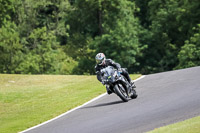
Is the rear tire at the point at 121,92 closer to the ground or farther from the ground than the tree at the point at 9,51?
farther from the ground

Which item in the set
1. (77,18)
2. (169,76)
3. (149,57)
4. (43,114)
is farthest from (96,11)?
(43,114)

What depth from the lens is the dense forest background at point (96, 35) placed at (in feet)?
180

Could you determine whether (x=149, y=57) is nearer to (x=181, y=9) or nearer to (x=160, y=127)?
(x=181, y=9)

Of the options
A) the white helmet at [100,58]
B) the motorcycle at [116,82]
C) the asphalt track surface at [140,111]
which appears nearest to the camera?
the asphalt track surface at [140,111]

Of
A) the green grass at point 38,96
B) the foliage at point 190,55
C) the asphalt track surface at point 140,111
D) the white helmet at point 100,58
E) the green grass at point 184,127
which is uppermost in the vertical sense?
the white helmet at point 100,58

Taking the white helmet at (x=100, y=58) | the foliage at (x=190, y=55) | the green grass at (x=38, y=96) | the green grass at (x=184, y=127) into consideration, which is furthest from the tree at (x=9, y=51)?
the green grass at (x=184, y=127)

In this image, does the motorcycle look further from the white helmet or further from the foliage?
the foliage

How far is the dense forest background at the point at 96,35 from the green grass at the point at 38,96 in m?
26.6

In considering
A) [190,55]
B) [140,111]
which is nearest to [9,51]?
[190,55]

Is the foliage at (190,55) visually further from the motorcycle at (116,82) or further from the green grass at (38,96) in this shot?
the motorcycle at (116,82)

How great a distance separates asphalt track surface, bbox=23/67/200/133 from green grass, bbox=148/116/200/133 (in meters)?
0.60

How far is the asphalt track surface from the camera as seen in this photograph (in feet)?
39.5

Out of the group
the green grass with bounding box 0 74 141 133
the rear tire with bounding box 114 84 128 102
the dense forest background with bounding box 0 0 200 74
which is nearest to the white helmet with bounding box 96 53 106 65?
the rear tire with bounding box 114 84 128 102

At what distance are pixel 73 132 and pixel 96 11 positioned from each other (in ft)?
155
